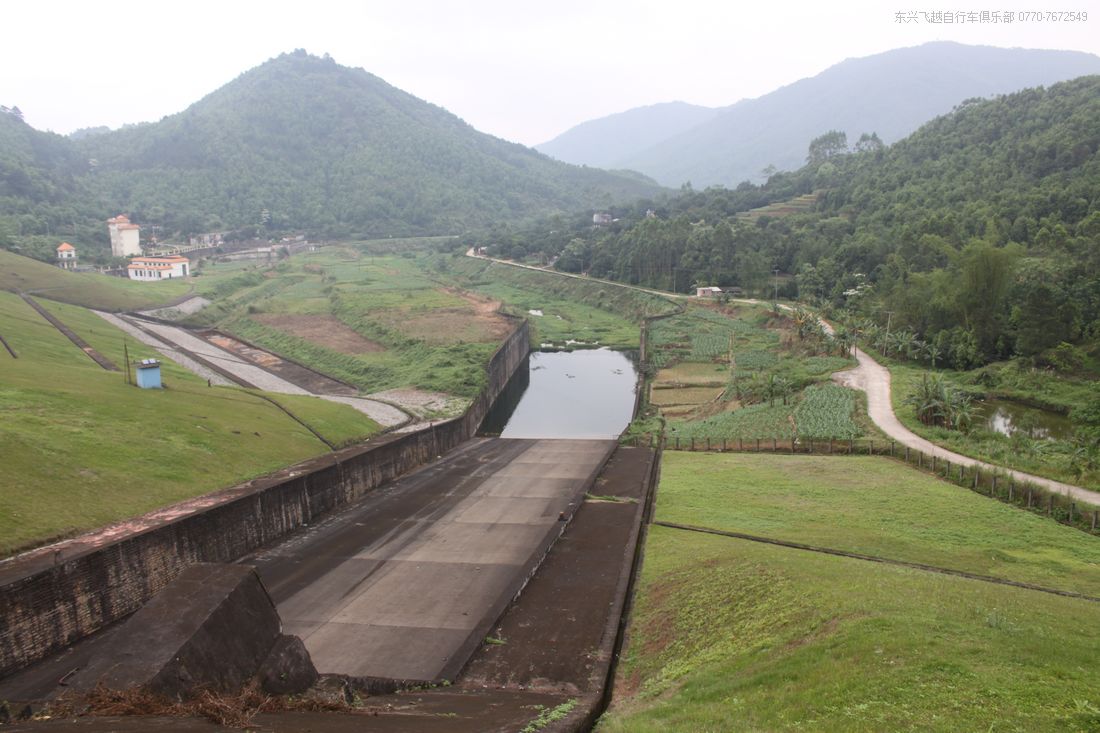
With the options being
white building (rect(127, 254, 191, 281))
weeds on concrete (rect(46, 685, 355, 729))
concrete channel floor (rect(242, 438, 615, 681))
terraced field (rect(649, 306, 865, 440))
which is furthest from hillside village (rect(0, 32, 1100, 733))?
white building (rect(127, 254, 191, 281))

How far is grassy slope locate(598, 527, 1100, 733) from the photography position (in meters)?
9.91

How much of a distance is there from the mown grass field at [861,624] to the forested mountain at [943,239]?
2976cm

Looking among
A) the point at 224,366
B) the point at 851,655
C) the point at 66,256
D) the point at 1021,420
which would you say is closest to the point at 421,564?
the point at 851,655

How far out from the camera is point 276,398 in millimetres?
40656

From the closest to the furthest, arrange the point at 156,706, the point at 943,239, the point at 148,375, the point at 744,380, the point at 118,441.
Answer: the point at 156,706 < the point at 118,441 < the point at 148,375 < the point at 744,380 < the point at 943,239

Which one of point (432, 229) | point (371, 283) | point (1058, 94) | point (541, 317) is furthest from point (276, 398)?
point (432, 229)

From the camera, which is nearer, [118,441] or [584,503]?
[118,441]

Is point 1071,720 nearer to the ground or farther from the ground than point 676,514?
farther from the ground

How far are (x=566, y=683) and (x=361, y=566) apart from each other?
1047 cm

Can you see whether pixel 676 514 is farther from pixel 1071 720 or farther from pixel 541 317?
pixel 541 317

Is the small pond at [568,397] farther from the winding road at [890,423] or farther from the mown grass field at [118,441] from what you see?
the winding road at [890,423]

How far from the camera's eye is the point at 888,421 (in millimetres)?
38812

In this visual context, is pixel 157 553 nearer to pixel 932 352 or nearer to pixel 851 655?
pixel 851 655

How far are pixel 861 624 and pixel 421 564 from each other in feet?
47.8
